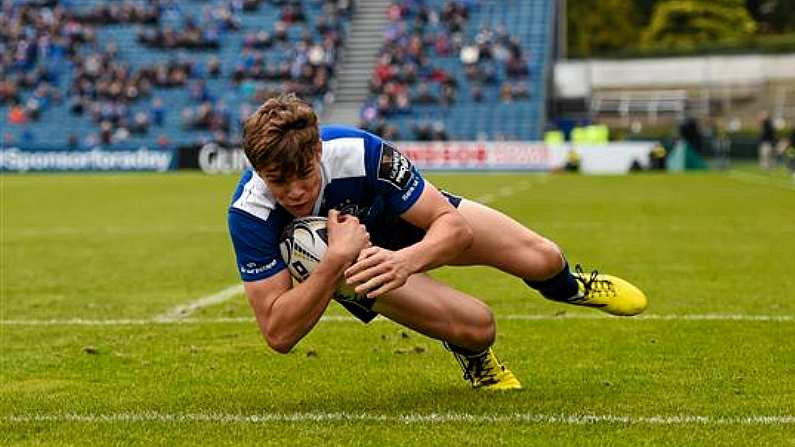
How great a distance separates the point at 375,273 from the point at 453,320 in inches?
33.8

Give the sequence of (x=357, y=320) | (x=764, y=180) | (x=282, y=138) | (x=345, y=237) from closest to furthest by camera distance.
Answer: (x=282, y=138) → (x=345, y=237) → (x=357, y=320) → (x=764, y=180)

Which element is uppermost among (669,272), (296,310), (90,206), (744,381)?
(296,310)

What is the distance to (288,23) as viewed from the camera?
172 ft

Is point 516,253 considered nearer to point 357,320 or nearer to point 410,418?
point 410,418

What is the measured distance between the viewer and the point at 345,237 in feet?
16.4

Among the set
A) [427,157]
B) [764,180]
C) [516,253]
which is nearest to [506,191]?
[764,180]

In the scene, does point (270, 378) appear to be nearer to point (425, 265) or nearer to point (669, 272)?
point (425, 265)

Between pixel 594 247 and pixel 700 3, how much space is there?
6332 cm

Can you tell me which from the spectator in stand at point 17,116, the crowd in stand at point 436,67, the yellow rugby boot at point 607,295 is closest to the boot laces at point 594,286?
the yellow rugby boot at point 607,295

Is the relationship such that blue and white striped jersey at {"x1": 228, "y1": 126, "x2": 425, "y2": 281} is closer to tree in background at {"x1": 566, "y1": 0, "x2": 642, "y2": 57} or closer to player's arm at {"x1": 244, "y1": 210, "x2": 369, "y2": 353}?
player's arm at {"x1": 244, "y1": 210, "x2": 369, "y2": 353}

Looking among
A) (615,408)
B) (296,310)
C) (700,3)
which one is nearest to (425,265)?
(296,310)

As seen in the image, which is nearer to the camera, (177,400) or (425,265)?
(425,265)

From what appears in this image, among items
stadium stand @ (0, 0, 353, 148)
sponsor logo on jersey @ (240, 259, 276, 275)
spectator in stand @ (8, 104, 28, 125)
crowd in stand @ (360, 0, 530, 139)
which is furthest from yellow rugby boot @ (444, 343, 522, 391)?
spectator in stand @ (8, 104, 28, 125)

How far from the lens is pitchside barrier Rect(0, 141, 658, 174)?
4184 centimetres
